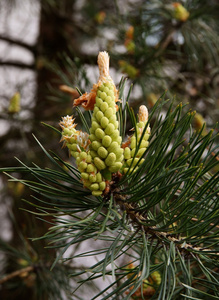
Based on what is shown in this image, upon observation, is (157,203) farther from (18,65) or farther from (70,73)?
(18,65)

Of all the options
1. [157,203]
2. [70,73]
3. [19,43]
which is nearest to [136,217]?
[157,203]

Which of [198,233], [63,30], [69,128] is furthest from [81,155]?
[63,30]

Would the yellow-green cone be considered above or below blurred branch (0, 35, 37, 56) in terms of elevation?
above

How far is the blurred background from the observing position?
0.88 meters

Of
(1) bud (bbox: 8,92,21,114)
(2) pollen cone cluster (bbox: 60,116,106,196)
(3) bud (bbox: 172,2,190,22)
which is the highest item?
(3) bud (bbox: 172,2,190,22)

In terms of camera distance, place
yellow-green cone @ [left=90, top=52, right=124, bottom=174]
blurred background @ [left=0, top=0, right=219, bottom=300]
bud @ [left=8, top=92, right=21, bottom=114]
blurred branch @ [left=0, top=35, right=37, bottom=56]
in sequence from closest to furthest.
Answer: yellow-green cone @ [left=90, top=52, right=124, bottom=174]
blurred background @ [left=0, top=0, right=219, bottom=300]
bud @ [left=8, top=92, right=21, bottom=114]
blurred branch @ [left=0, top=35, right=37, bottom=56]

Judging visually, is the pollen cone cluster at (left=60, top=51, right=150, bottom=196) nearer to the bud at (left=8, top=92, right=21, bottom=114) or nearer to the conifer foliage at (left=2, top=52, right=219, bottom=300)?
the conifer foliage at (left=2, top=52, right=219, bottom=300)

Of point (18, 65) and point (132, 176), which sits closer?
point (132, 176)

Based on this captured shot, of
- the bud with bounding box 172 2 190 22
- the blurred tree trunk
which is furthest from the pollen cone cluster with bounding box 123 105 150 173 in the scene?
the blurred tree trunk

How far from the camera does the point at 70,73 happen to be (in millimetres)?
784

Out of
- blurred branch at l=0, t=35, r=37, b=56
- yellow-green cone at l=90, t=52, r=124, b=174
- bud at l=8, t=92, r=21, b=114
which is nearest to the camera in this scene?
yellow-green cone at l=90, t=52, r=124, b=174

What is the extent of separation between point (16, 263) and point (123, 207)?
721 mm

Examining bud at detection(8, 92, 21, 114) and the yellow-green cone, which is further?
bud at detection(8, 92, 21, 114)

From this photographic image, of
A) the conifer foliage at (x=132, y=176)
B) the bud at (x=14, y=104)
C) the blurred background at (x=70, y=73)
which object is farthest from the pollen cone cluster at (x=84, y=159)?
the bud at (x=14, y=104)
